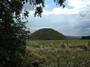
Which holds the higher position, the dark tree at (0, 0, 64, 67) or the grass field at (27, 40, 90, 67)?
the dark tree at (0, 0, 64, 67)

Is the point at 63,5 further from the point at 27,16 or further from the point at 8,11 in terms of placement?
the point at 8,11

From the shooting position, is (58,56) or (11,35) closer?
(11,35)

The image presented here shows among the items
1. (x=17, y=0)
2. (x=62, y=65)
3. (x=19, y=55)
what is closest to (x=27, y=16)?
(x=17, y=0)

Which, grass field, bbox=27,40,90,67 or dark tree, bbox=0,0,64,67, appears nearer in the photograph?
dark tree, bbox=0,0,64,67

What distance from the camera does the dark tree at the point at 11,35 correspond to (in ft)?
61.3

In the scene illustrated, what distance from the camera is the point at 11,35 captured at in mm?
19078

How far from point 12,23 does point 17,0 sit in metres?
1.57

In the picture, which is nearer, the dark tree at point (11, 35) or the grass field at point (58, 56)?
the dark tree at point (11, 35)

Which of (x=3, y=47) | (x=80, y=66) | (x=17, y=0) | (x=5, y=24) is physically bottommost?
(x=80, y=66)

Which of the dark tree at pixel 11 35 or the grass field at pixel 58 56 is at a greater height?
the dark tree at pixel 11 35

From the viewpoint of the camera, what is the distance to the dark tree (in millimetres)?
18688

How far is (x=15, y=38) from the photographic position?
19.3m

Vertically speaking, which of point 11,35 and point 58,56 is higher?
point 11,35

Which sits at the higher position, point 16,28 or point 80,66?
point 16,28
